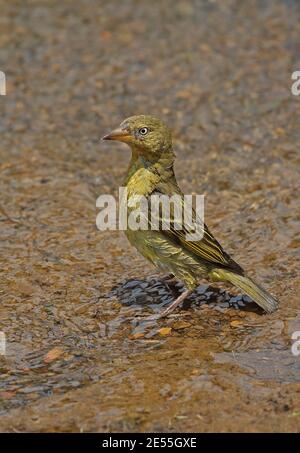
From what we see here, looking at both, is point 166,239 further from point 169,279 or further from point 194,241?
point 169,279

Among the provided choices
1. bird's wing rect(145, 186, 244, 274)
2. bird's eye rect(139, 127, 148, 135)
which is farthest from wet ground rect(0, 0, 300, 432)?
bird's eye rect(139, 127, 148, 135)

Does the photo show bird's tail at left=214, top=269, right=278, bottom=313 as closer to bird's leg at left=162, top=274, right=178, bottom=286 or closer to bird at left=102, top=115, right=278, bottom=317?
bird at left=102, top=115, right=278, bottom=317

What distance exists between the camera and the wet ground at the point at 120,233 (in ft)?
14.9

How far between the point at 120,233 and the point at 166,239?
1242mm

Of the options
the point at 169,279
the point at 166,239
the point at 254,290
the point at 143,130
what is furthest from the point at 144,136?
the point at 254,290

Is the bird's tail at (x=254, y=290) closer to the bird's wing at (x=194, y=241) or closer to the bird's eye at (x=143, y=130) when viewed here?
the bird's wing at (x=194, y=241)

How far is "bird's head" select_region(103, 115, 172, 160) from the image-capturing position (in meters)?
5.52

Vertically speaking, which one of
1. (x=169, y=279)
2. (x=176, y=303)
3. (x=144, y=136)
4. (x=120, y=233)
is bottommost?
(x=176, y=303)

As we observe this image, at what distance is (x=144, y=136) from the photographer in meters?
5.53

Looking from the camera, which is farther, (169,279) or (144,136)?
(169,279)

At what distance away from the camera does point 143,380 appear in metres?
4.66

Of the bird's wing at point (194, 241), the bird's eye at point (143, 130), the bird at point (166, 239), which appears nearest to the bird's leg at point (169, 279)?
the bird at point (166, 239)
